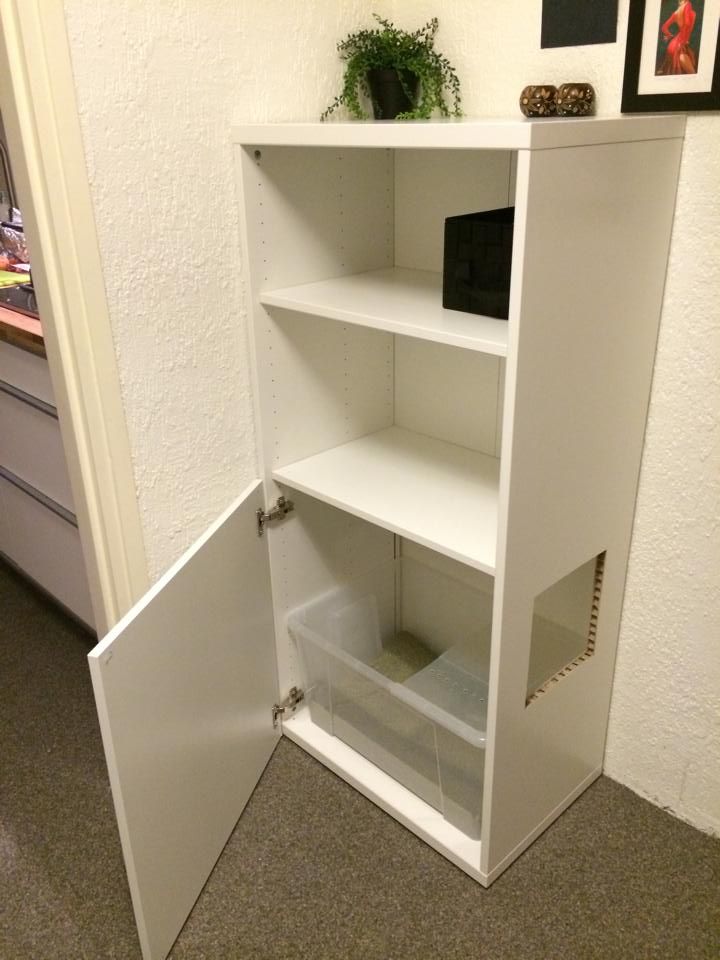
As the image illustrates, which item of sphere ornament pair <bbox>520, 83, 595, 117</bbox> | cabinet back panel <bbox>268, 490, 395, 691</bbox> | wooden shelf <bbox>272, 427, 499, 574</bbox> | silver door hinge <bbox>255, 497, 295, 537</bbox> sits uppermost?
sphere ornament pair <bbox>520, 83, 595, 117</bbox>

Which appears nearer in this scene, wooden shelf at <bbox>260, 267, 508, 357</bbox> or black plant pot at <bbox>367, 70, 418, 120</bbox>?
wooden shelf at <bbox>260, 267, 508, 357</bbox>

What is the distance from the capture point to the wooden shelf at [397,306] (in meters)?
1.16

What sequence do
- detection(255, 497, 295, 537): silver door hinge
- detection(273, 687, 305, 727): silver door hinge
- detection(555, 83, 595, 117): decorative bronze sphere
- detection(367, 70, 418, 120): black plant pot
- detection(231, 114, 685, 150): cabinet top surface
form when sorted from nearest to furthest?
detection(231, 114, 685, 150): cabinet top surface
detection(555, 83, 595, 117): decorative bronze sphere
detection(367, 70, 418, 120): black plant pot
detection(255, 497, 295, 537): silver door hinge
detection(273, 687, 305, 727): silver door hinge

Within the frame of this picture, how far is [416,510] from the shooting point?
1432 mm

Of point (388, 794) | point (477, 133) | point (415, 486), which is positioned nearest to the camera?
point (477, 133)

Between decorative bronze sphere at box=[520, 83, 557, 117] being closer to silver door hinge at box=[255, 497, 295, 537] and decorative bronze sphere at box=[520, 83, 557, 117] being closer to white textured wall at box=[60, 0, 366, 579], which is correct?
white textured wall at box=[60, 0, 366, 579]

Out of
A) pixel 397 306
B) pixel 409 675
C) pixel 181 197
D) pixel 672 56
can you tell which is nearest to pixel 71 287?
pixel 181 197

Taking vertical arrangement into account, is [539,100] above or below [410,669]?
above

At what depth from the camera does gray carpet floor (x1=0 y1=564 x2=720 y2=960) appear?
4.50 feet

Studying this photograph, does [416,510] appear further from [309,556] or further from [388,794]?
[388,794]

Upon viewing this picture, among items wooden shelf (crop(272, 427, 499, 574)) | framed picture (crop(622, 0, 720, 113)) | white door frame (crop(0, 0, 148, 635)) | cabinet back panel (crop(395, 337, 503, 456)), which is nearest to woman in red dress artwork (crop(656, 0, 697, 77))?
framed picture (crop(622, 0, 720, 113))

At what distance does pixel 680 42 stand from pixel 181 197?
808mm

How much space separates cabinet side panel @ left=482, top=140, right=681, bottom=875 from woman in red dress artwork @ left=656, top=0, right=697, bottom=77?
0.36 ft

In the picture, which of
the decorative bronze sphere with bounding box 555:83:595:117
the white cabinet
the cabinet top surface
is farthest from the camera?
the decorative bronze sphere with bounding box 555:83:595:117
